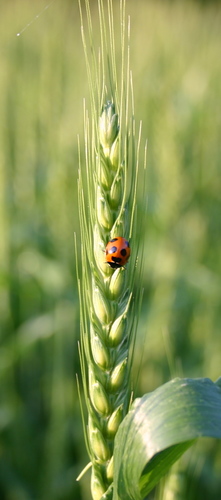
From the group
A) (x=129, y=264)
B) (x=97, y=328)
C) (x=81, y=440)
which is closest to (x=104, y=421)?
(x=97, y=328)

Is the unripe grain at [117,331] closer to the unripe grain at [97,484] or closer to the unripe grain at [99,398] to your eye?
the unripe grain at [99,398]

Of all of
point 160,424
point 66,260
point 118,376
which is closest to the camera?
point 160,424

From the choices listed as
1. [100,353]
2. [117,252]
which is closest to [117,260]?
[117,252]

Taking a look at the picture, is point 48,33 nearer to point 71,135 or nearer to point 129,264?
point 71,135

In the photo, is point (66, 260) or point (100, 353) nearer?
point (100, 353)

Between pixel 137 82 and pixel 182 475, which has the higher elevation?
pixel 137 82

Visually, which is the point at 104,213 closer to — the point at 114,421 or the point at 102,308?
the point at 102,308
